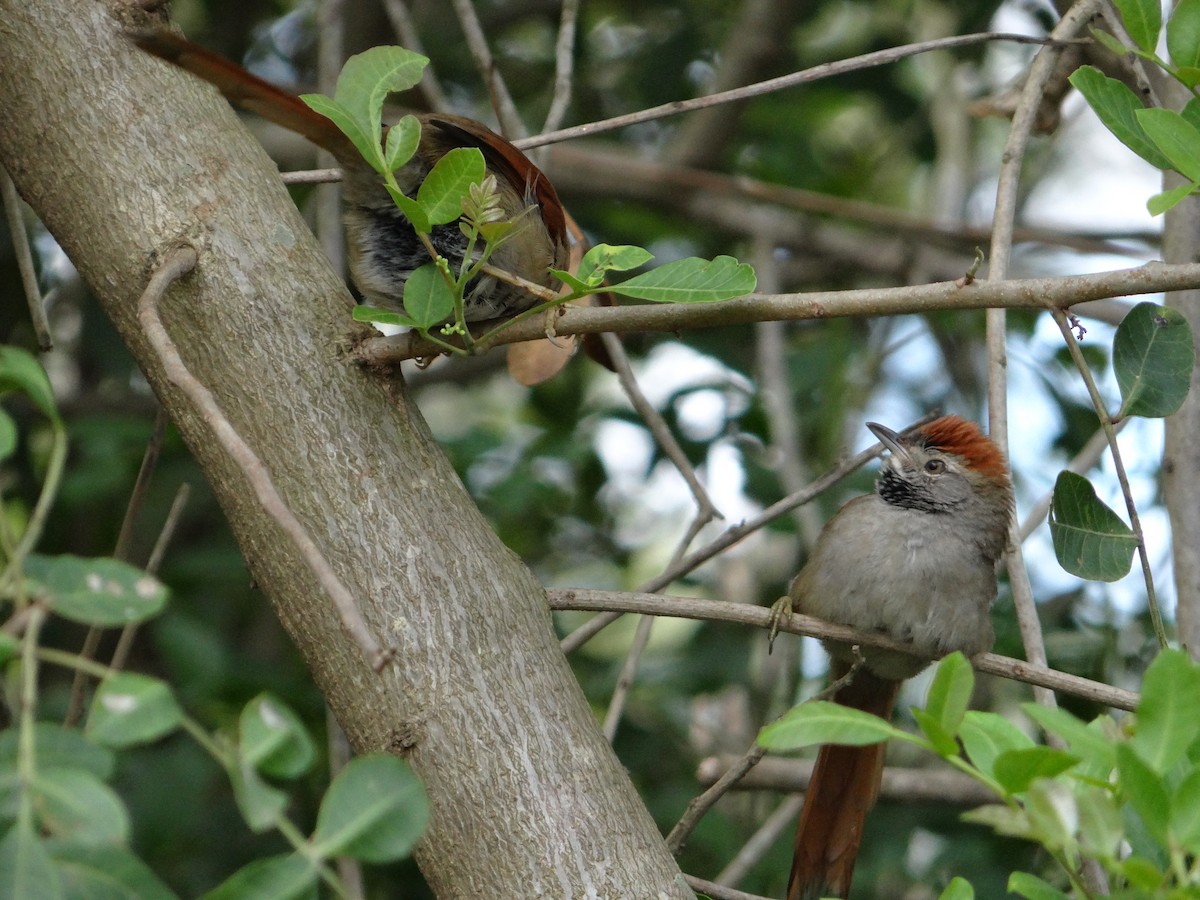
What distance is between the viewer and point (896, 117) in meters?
5.78

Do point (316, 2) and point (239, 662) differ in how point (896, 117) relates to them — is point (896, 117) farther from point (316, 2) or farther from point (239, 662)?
point (239, 662)

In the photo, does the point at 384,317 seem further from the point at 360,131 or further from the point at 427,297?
the point at 360,131

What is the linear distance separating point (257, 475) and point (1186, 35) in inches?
63.7

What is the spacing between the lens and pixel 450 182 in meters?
1.86

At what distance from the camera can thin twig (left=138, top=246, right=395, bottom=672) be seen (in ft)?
4.45

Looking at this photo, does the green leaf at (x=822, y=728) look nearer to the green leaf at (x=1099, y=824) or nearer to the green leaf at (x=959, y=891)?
the green leaf at (x=1099, y=824)

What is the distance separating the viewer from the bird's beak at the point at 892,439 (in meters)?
4.12

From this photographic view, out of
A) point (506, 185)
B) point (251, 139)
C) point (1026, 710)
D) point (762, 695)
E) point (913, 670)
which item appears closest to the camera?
point (1026, 710)

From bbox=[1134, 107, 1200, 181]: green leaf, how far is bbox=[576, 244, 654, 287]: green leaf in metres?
0.77

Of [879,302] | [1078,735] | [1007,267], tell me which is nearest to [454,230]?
[879,302]

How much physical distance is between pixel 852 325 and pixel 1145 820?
4.47 meters

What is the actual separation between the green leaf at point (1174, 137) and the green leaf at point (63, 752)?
1.65m

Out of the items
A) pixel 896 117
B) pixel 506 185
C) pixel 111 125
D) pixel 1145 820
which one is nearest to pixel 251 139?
pixel 111 125

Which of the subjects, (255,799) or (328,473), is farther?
(328,473)
